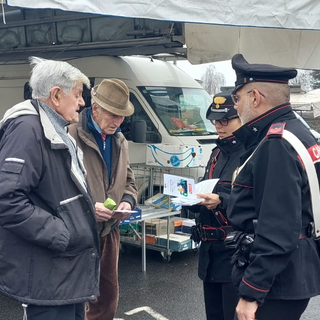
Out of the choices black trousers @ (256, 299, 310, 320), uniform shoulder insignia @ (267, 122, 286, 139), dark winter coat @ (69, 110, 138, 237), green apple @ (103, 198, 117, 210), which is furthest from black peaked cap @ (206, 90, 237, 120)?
black trousers @ (256, 299, 310, 320)

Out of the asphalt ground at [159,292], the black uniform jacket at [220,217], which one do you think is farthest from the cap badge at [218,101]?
the asphalt ground at [159,292]

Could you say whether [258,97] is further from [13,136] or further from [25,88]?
[25,88]

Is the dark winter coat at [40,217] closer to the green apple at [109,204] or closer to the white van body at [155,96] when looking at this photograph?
the green apple at [109,204]

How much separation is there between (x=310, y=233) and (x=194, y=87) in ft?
19.2

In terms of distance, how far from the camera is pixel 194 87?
307 inches

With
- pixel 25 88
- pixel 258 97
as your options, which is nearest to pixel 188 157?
pixel 25 88

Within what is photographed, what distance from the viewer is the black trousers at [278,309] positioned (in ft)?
7.03

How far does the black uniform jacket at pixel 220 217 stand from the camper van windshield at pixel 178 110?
12.4ft

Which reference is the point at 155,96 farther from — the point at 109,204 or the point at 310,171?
the point at 310,171

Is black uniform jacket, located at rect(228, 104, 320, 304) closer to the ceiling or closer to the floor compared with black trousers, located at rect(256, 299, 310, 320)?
closer to the ceiling

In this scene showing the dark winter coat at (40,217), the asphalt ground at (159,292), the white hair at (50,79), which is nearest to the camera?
the dark winter coat at (40,217)

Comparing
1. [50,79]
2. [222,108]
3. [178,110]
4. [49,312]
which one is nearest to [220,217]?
[222,108]

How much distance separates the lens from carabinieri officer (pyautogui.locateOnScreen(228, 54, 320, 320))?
205 cm

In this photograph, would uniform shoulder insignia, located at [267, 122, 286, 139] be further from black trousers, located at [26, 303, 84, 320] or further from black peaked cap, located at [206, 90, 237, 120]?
black trousers, located at [26, 303, 84, 320]
